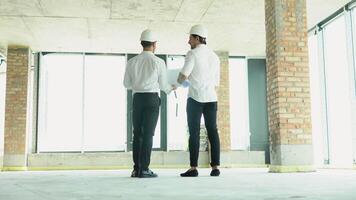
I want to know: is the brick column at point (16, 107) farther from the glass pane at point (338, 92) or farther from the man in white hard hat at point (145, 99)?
the glass pane at point (338, 92)

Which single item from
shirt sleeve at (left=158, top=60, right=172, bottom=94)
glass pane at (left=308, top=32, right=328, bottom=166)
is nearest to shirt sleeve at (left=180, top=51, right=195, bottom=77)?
shirt sleeve at (left=158, top=60, right=172, bottom=94)

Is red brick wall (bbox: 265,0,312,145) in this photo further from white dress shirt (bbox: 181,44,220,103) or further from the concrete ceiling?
the concrete ceiling

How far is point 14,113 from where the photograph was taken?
10930mm

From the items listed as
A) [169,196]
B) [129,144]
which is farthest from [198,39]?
[129,144]

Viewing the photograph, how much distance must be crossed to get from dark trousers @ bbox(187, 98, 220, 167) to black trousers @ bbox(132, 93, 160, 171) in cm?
38

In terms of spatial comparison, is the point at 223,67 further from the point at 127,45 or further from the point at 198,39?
the point at 198,39

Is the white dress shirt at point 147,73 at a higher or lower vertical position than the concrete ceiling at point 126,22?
lower

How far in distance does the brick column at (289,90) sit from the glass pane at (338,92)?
9.99 ft

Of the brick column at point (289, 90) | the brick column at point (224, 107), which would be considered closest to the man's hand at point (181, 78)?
the brick column at point (289, 90)

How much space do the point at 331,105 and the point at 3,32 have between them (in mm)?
7644

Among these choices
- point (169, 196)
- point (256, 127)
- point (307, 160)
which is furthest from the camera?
point (256, 127)

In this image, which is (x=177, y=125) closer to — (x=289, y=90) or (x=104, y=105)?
(x=104, y=105)

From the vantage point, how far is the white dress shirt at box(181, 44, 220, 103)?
4465mm

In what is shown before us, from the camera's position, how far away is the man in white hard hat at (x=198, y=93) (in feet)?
14.6
